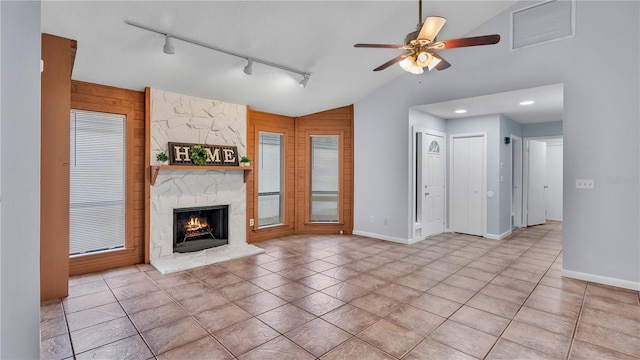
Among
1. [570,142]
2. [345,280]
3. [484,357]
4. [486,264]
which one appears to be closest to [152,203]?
[345,280]

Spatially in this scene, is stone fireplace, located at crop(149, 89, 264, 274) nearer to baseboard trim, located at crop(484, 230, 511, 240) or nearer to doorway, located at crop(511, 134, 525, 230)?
baseboard trim, located at crop(484, 230, 511, 240)

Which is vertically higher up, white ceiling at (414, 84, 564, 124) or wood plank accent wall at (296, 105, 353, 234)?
white ceiling at (414, 84, 564, 124)

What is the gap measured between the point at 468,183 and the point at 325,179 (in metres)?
2.90

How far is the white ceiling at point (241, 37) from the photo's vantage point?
2.88m

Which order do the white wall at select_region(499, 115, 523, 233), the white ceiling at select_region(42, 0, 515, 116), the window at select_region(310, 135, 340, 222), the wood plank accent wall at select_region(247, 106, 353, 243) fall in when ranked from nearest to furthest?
the white ceiling at select_region(42, 0, 515, 116), the white wall at select_region(499, 115, 523, 233), the wood plank accent wall at select_region(247, 106, 353, 243), the window at select_region(310, 135, 340, 222)

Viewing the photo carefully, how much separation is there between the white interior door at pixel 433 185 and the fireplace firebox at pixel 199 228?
11.9ft

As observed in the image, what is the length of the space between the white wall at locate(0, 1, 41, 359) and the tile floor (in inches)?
63.4

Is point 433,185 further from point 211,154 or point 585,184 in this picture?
point 211,154

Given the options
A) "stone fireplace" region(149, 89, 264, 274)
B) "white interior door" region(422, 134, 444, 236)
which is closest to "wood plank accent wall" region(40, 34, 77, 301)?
"stone fireplace" region(149, 89, 264, 274)

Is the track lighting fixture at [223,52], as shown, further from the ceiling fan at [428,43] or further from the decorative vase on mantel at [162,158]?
the ceiling fan at [428,43]

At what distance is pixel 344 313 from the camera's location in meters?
2.79

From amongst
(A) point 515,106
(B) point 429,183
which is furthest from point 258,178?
(A) point 515,106

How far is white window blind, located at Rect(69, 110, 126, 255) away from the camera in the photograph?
381 centimetres

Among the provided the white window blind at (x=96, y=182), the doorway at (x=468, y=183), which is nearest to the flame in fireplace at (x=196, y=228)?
the white window blind at (x=96, y=182)
